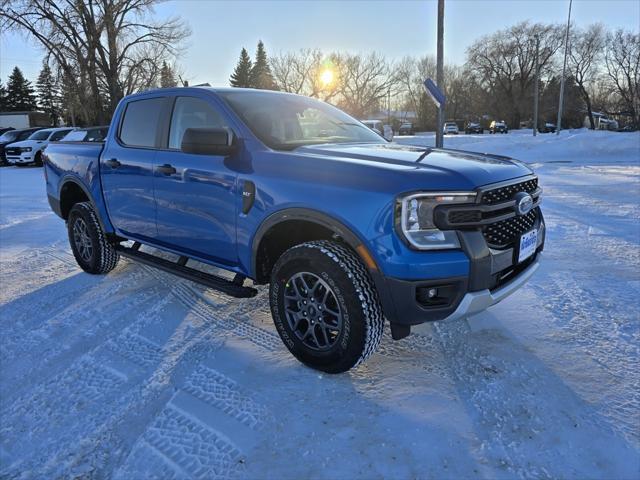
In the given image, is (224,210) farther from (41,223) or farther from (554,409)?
(41,223)

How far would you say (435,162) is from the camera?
2814 millimetres

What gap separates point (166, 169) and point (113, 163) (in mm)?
967

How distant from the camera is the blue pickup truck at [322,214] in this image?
2.48 metres

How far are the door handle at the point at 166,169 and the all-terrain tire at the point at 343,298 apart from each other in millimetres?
1309

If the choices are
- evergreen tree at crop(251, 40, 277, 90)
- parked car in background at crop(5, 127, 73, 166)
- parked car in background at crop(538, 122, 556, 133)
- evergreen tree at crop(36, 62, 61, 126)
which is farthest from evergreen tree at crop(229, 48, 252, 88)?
parked car in background at crop(5, 127, 73, 166)

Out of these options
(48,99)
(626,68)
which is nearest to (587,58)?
(626,68)

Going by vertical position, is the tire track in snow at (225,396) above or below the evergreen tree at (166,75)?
below

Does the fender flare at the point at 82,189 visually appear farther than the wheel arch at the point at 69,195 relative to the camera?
No

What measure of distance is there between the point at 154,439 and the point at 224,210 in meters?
1.54

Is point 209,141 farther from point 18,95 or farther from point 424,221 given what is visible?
point 18,95

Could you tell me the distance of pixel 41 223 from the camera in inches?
316

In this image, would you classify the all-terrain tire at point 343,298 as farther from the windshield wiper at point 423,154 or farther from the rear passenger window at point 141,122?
the rear passenger window at point 141,122

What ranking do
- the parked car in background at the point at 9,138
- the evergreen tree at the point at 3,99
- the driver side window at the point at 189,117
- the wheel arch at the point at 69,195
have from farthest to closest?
1. the evergreen tree at the point at 3,99
2. the parked car in background at the point at 9,138
3. the wheel arch at the point at 69,195
4. the driver side window at the point at 189,117

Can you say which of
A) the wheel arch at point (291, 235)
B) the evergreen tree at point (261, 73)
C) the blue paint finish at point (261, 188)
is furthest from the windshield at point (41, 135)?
the evergreen tree at point (261, 73)
